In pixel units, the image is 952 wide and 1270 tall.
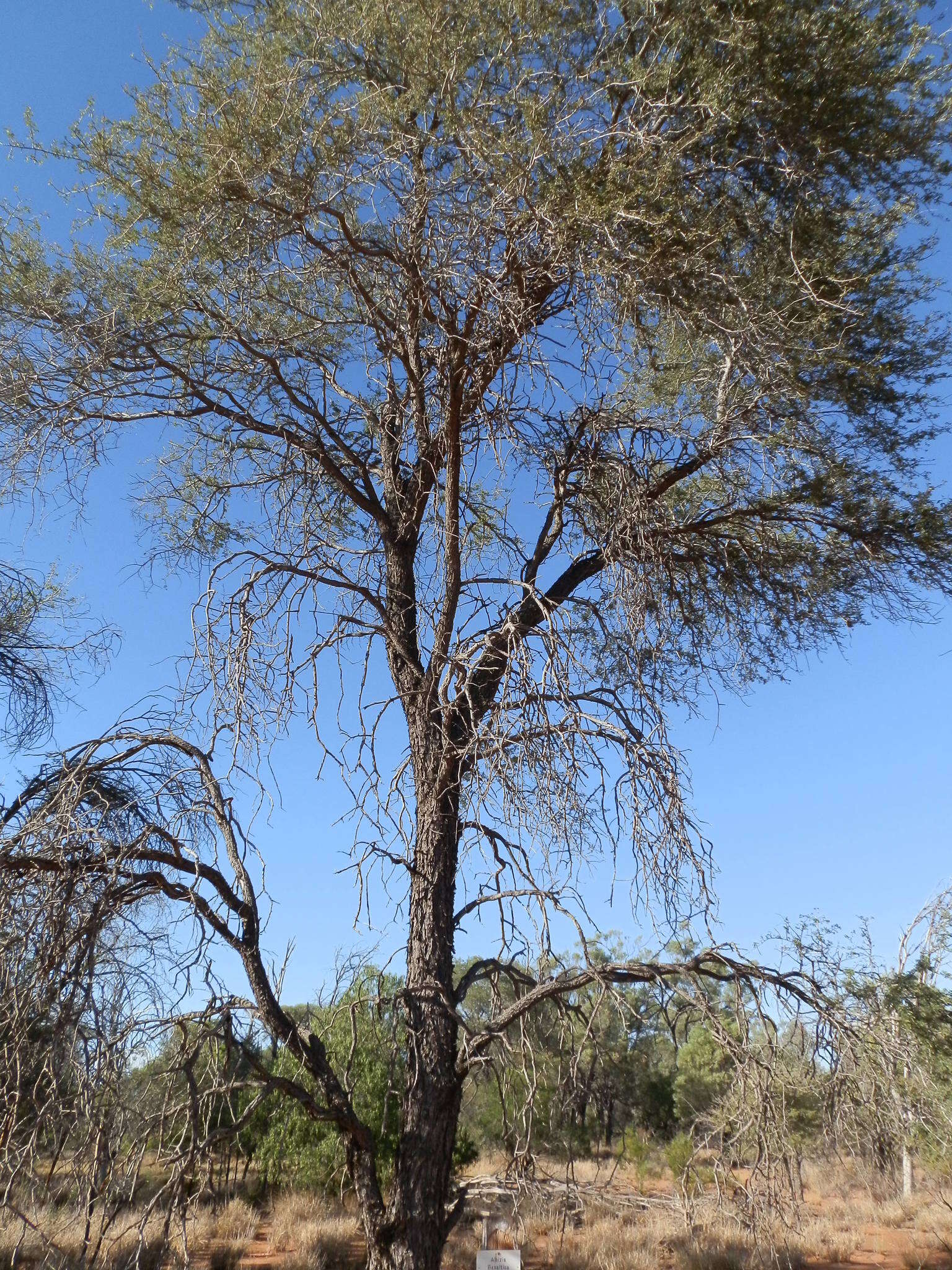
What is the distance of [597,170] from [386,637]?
2.76 m

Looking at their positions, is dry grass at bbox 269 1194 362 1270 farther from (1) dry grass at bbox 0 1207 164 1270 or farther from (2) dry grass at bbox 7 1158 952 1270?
(1) dry grass at bbox 0 1207 164 1270

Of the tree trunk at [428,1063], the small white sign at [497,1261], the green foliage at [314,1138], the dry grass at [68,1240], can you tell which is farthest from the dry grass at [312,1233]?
the tree trunk at [428,1063]

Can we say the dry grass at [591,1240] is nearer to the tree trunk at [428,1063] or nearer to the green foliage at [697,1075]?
the tree trunk at [428,1063]

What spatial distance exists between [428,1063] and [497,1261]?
1.53 m

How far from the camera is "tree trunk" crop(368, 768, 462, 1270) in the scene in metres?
3.86

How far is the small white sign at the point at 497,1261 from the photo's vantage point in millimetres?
4691

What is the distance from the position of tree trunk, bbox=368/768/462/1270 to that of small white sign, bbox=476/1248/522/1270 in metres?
0.89

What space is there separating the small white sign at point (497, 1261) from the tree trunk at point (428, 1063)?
0.89 m

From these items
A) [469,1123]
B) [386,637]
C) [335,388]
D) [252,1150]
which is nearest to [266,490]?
[335,388]

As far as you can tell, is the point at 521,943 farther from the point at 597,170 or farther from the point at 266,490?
the point at 597,170

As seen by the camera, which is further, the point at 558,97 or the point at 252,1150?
the point at 252,1150

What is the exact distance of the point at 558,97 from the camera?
5.17 meters

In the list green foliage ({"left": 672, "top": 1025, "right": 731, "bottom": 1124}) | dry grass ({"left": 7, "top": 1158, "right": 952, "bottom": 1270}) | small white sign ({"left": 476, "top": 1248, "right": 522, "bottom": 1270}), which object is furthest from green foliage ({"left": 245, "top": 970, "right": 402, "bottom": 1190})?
green foliage ({"left": 672, "top": 1025, "right": 731, "bottom": 1124})

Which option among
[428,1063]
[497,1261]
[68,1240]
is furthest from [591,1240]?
[428,1063]
